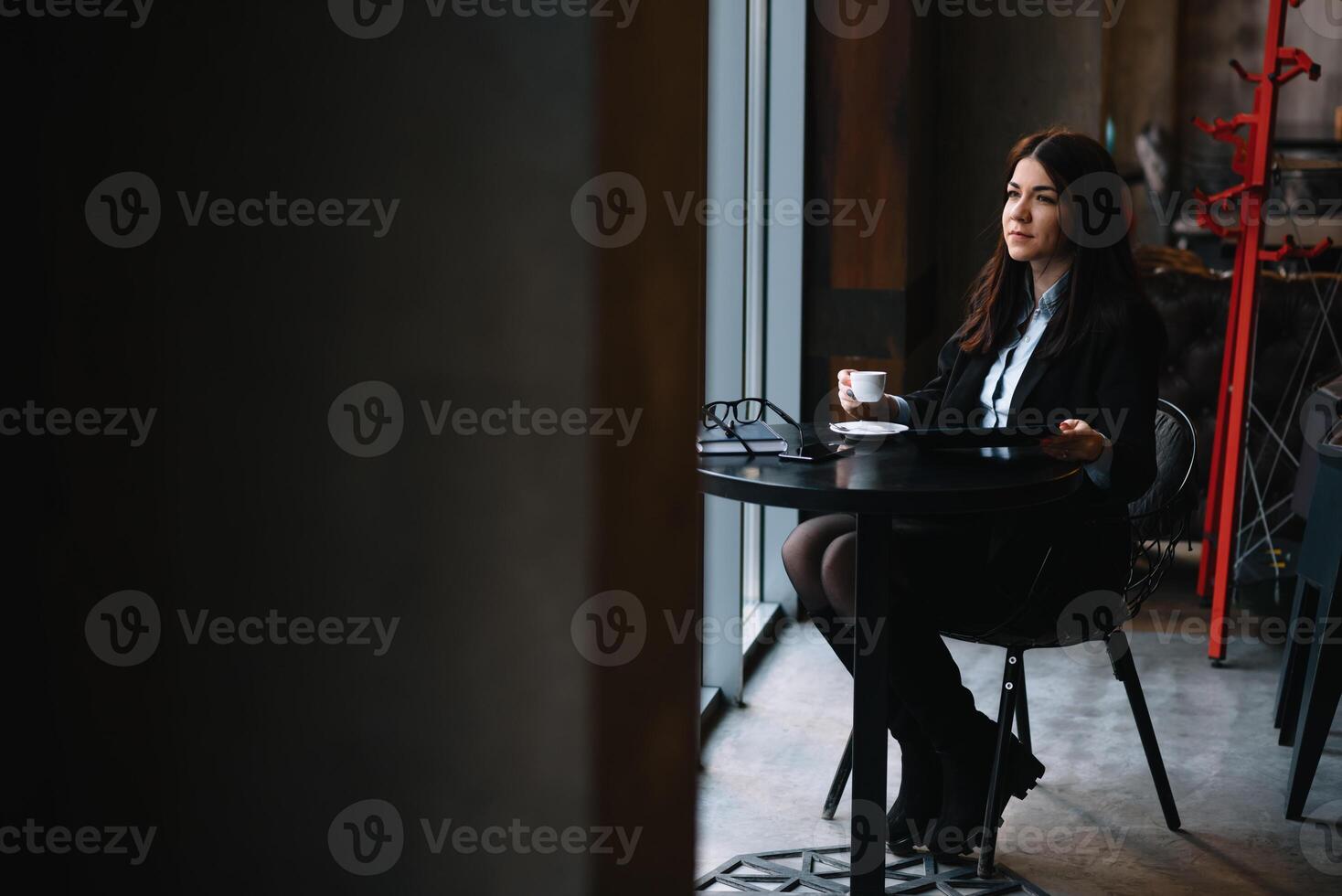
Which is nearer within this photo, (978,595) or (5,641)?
(5,641)

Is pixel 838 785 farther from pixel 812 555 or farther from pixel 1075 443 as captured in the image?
pixel 1075 443

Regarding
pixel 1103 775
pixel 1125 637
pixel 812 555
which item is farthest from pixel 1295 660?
pixel 812 555

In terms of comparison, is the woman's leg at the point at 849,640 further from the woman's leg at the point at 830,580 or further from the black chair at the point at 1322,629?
the black chair at the point at 1322,629

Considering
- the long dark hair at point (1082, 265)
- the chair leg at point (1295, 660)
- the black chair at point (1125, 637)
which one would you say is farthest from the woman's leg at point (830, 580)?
the chair leg at point (1295, 660)

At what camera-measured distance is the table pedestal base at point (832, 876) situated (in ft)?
7.37

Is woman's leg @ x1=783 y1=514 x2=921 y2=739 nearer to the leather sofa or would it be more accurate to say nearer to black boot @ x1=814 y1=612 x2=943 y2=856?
black boot @ x1=814 y1=612 x2=943 y2=856

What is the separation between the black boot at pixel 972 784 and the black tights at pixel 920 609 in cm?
3

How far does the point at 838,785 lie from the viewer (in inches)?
98.7

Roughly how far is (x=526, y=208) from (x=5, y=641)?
43 cm

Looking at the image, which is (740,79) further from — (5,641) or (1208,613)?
(5,641)

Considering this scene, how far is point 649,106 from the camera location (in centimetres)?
101

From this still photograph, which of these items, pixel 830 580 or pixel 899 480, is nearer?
pixel 899 480

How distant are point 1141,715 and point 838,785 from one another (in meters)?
0.58

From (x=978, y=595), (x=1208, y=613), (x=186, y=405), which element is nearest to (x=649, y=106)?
(x=186, y=405)
